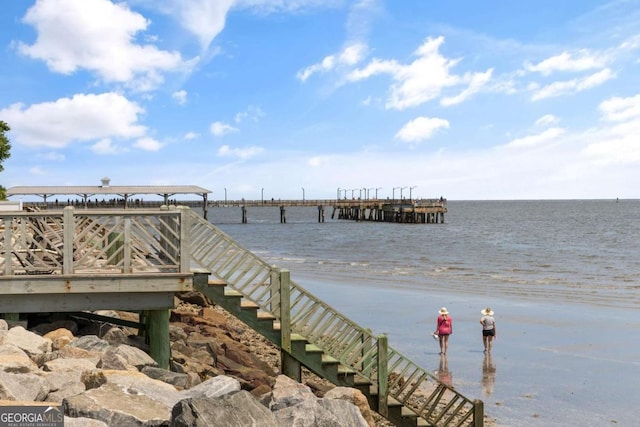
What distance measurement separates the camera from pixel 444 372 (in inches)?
613

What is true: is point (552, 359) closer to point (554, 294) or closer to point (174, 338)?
point (174, 338)

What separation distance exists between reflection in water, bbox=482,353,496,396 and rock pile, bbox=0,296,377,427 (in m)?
5.53

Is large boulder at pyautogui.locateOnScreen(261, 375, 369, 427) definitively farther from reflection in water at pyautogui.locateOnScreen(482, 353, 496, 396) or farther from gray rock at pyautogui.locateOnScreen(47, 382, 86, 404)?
reflection in water at pyautogui.locateOnScreen(482, 353, 496, 396)

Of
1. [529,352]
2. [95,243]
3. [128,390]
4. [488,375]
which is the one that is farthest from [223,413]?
[529,352]

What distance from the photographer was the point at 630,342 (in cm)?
1888

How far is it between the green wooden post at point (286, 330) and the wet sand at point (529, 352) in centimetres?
419

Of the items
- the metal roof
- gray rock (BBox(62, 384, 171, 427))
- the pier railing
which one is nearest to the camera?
gray rock (BBox(62, 384, 171, 427))

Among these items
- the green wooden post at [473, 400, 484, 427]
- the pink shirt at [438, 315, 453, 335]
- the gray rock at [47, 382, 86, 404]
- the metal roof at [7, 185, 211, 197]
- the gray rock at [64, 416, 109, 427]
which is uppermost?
the metal roof at [7, 185, 211, 197]

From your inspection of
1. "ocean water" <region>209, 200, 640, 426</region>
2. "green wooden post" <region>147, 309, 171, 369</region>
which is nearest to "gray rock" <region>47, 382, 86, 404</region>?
"green wooden post" <region>147, 309, 171, 369</region>

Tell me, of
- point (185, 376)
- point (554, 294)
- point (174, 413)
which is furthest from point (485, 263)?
point (174, 413)

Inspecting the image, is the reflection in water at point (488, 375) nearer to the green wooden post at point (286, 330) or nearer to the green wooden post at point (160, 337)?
the green wooden post at point (286, 330)

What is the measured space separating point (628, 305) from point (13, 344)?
2489 centimetres

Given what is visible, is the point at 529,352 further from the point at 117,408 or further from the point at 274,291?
the point at 117,408

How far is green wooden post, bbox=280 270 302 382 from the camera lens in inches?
434
